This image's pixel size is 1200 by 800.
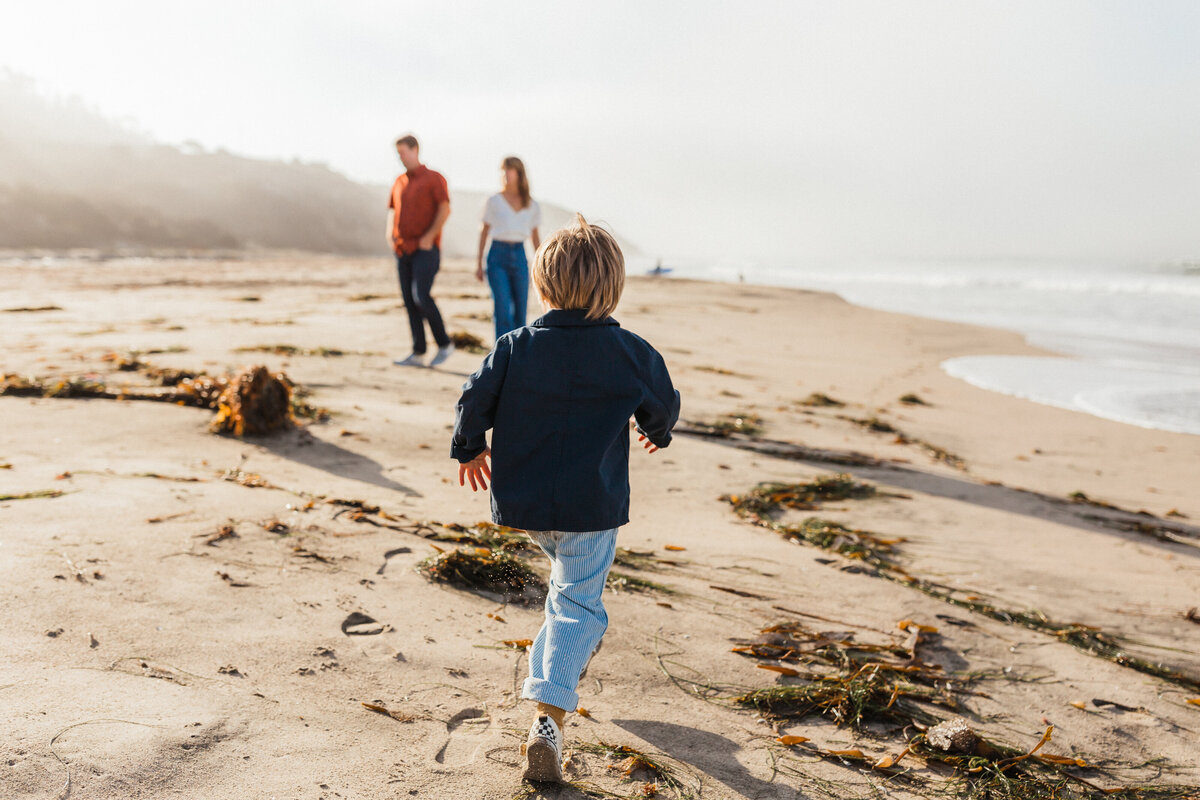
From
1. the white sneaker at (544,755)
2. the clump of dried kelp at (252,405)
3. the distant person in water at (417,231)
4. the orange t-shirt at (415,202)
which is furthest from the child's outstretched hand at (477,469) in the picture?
the orange t-shirt at (415,202)

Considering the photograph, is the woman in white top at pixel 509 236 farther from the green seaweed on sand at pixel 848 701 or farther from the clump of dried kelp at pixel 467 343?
the green seaweed on sand at pixel 848 701

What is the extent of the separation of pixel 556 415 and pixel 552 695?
733 mm

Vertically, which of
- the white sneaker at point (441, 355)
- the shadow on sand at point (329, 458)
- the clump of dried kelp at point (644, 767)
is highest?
the white sneaker at point (441, 355)

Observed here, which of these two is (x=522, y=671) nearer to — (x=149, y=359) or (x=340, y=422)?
(x=340, y=422)

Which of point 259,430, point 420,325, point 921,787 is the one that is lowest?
point 921,787

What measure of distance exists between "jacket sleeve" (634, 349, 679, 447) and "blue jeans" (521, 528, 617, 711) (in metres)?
0.31

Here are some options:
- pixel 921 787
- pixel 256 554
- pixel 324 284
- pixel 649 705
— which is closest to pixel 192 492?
pixel 256 554

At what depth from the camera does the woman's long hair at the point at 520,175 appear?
253 inches

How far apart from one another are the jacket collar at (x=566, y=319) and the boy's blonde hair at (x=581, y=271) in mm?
13

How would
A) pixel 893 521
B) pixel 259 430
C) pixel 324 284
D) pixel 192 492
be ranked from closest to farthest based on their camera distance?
pixel 192 492 → pixel 893 521 → pixel 259 430 → pixel 324 284

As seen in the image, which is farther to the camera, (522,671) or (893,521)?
(893,521)

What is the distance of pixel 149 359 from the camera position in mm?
6543

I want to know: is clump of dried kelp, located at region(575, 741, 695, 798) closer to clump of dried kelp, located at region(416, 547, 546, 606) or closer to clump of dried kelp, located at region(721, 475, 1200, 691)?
clump of dried kelp, located at region(416, 547, 546, 606)

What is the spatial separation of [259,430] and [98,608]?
7.12 ft
